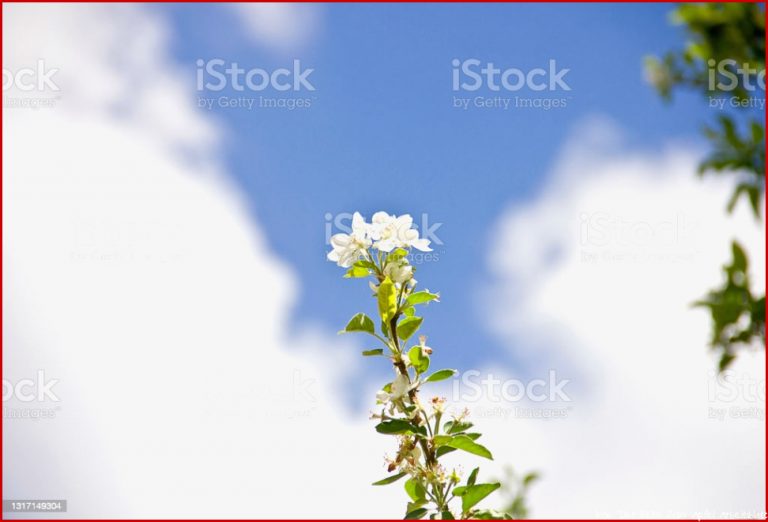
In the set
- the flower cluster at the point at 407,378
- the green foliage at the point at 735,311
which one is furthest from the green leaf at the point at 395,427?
the green foliage at the point at 735,311

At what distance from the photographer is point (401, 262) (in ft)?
6.38

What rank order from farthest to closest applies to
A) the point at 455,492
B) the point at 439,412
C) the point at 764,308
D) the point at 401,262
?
the point at 401,262
the point at 439,412
the point at 455,492
the point at 764,308

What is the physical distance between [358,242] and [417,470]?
714 millimetres

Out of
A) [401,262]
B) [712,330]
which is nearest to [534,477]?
[401,262]

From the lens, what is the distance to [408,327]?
6.19 ft

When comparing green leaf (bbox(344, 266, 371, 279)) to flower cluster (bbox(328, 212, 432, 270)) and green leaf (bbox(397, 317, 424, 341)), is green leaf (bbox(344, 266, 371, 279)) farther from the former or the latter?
green leaf (bbox(397, 317, 424, 341))

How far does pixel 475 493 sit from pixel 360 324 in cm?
58

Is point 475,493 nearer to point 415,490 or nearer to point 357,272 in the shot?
point 415,490

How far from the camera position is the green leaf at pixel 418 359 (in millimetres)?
1824

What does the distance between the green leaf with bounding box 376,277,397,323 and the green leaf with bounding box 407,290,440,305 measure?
0.07 m

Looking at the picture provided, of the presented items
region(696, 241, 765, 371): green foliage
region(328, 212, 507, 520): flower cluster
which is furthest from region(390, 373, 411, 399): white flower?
region(696, 241, 765, 371): green foliage

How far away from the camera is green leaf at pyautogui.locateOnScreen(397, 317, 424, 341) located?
1.87 metres

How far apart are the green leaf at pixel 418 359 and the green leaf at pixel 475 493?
0.36 metres

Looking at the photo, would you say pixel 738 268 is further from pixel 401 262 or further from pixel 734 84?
pixel 401 262
